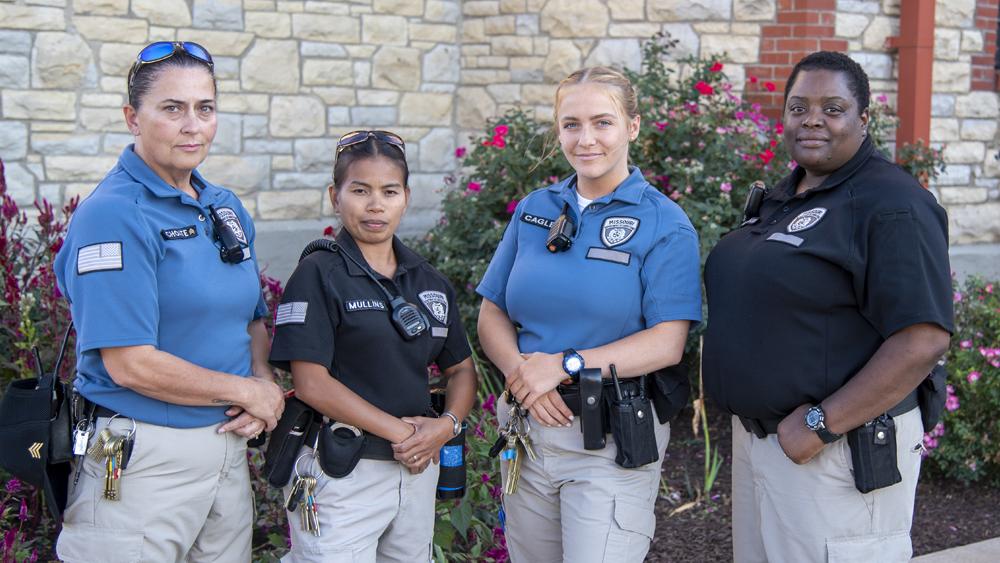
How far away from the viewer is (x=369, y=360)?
2.81 metres

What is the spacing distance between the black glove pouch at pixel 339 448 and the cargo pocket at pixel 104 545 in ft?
1.70

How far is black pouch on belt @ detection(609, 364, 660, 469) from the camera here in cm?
280

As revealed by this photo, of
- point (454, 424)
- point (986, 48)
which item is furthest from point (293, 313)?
point (986, 48)

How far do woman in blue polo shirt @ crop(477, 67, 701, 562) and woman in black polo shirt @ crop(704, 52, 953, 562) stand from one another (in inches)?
7.9

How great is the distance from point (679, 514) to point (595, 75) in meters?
2.53

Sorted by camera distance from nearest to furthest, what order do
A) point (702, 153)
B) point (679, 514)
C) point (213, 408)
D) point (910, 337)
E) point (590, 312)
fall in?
point (910, 337)
point (213, 408)
point (590, 312)
point (679, 514)
point (702, 153)

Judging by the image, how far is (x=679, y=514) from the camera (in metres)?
4.72

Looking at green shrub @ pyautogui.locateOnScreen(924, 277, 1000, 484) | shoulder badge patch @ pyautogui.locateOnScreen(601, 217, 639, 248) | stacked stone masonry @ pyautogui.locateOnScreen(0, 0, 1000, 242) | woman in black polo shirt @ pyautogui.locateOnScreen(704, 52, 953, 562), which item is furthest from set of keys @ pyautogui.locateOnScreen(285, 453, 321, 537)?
stacked stone masonry @ pyautogui.locateOnScreen(0, 0, 1000, 242)

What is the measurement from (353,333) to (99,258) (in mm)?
703

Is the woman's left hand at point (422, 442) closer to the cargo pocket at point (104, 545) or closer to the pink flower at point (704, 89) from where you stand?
the cargo pocket at point (104, 545)

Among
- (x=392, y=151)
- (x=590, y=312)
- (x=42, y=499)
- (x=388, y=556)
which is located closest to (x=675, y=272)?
(x=590, y=312)

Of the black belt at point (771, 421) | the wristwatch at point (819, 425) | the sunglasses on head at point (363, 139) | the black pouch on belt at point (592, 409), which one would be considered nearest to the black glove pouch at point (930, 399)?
the black belt at point (771, 421)

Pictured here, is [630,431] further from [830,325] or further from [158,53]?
[158,53]

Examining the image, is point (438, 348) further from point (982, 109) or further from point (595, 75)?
point (982, 109)
